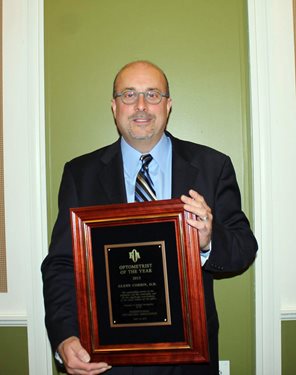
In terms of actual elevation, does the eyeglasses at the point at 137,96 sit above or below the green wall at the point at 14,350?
above

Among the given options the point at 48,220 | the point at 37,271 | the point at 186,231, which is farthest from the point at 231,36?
the point at 37,271

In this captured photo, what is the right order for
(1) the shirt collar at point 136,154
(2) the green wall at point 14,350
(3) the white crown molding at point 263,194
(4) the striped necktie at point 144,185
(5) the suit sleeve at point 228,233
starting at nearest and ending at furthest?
(5) the suit sleeve at point 228,233 < (4) the striped necktie at point 144,185 < (1) the shirt collar at point 136,154 < (3) the white crown molding at point 263,194 < (2) the green wall at point 14,350

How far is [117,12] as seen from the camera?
1.93 m

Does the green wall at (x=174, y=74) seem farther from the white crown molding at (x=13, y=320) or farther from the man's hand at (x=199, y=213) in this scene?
the man's hand at (x=199, y=213)

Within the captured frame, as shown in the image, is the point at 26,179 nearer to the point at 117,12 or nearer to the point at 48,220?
the point at 48,220

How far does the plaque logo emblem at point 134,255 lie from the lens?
126cm

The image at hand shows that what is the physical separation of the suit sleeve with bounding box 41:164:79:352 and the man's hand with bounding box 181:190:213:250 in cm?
53

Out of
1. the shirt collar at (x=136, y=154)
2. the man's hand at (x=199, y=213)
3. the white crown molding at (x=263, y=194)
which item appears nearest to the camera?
the man's hand at (x=199, y=213)

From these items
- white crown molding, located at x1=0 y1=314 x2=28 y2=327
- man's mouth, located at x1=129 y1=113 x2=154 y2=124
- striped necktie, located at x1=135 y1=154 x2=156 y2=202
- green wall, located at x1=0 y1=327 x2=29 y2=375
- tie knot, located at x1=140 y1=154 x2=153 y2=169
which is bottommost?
green wall, located at x1=0 y1=327 x2=29 y2=375

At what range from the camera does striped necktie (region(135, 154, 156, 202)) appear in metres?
1.48

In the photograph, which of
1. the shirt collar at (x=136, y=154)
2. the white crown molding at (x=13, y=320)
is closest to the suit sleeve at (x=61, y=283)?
the shirt collar at (x=136, y=154)

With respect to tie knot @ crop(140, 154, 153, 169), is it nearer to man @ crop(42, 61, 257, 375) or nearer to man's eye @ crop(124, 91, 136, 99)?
man @ crop(42, 61, 257, 375)

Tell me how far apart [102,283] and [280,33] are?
4.79 feet

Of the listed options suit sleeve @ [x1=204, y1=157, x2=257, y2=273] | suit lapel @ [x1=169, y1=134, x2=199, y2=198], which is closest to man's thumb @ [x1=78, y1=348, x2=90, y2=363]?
suit sleeve @ [x1=204, y1=157, x2=257, y2=273]
